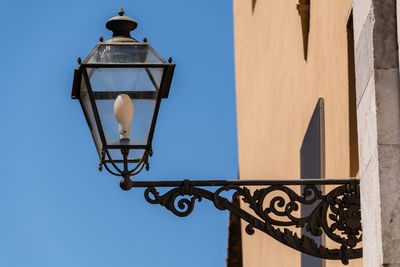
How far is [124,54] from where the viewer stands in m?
5.55

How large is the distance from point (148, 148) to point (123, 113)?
0.21 metres

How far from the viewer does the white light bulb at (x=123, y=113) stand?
543cm

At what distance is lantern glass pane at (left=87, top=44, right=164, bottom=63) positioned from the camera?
551 cm

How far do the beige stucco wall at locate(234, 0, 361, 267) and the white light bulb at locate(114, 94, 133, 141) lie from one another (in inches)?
61.0

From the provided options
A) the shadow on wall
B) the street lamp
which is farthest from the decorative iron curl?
the shadow on wall

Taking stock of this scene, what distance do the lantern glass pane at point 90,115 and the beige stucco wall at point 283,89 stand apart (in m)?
1.62

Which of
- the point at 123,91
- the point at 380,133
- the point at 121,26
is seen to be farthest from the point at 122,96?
the point at 380,133

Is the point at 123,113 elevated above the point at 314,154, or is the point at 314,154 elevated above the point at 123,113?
the point at 123,113

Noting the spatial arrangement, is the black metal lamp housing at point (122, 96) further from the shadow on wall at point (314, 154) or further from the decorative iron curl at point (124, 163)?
the shadow on wall at point (314, 154)

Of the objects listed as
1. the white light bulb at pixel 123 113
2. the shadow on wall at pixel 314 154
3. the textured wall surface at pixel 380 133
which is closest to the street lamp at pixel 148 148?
the white light bulb at pixel 123 113

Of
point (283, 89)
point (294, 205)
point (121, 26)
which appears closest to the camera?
point (294, 205)

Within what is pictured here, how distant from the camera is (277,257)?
1130 centimetres

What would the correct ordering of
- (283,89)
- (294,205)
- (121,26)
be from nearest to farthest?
(294,205) < (121,26) < (283,89)

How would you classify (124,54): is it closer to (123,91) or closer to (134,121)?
(123,91)
